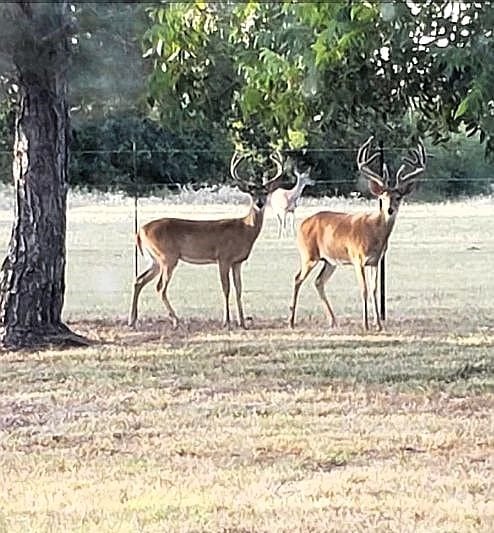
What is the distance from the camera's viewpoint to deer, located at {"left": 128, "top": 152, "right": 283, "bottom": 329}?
13.8 meters

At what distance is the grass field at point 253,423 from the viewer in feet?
19.0

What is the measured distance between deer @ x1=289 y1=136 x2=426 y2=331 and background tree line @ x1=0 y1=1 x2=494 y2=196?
16.9 inches

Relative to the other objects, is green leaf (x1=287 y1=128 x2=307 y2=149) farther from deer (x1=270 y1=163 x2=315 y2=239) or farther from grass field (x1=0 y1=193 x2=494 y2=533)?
deer (x1=270 y1=163 x2=315 y2=239)

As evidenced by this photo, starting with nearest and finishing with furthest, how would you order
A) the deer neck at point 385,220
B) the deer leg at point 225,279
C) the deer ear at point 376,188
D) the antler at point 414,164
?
the antler at point 414,164 → the deer ear at point 376,188 → the deer neck at point 385,220 → the deer leg at point 225,279

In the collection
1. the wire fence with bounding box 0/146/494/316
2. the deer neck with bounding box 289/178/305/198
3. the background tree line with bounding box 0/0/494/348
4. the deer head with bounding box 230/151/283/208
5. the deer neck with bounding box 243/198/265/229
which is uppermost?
the background tree line with bounding box 0/0/494/348

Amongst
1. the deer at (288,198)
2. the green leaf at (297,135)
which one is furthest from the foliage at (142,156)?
the green leaf at (297,135)

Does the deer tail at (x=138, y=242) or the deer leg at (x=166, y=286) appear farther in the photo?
the deer tail at (x=138, y=242)

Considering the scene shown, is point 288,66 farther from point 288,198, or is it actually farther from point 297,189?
point 288,198

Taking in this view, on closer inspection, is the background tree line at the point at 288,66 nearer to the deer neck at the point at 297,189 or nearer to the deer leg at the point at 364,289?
the deer leg at the point at 364,289

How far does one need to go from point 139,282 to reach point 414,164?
2939 millimetres

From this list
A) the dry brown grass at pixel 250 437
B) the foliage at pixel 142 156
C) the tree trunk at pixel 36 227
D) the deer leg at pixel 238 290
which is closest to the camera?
the dry brown grass at pixel 250 437

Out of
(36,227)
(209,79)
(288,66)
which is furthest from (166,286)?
(288,66)

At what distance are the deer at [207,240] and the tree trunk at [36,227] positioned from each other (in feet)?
6.99

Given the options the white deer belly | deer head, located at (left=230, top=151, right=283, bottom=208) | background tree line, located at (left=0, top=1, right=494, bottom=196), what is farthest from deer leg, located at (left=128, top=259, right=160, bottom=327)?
background tree line, located at (left=0, top=1, right=494, bottom=196)
